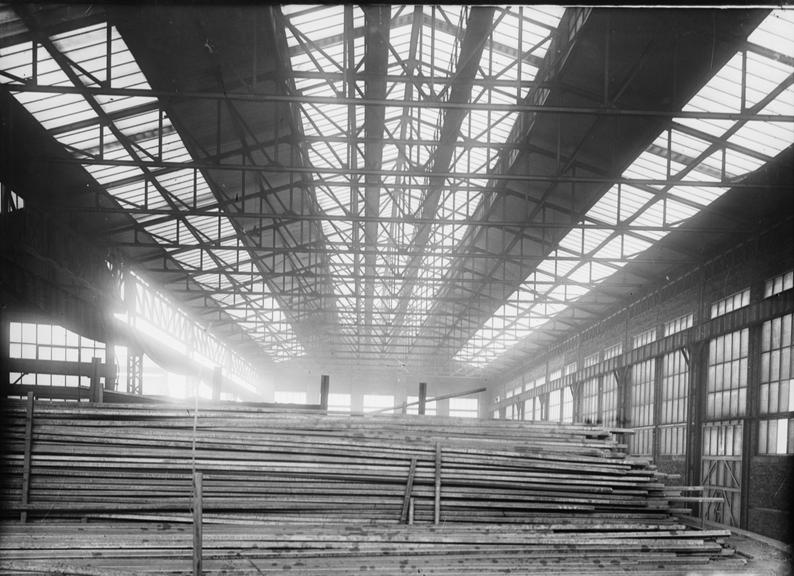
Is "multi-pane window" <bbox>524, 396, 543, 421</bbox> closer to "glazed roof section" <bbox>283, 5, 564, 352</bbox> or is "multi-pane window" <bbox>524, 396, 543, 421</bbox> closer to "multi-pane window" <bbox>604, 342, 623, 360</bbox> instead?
"multi-pane window" <bbox>604, 342, 623, 360</bbox>

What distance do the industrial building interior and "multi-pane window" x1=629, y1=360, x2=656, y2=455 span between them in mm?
143

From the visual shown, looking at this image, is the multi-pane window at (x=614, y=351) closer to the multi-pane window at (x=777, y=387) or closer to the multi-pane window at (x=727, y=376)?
the multi-pane window at (x=727, y=376)

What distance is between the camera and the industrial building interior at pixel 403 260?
8812 mm

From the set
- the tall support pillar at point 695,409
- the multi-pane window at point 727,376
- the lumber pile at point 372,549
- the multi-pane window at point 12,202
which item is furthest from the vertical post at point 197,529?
the tall support pillar at point 695,409

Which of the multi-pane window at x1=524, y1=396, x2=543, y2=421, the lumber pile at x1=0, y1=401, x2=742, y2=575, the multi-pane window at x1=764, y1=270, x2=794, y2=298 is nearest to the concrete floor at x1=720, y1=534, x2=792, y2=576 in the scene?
the lumber pile at x1=0, y1=401, x2=742, y2=575

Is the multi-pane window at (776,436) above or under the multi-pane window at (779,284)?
under

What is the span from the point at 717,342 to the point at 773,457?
4.55 m

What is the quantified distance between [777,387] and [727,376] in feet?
9.60

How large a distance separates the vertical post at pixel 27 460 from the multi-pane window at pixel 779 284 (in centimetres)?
1514

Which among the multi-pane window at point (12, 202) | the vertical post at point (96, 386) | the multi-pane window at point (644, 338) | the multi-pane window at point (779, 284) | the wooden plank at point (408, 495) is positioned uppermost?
the multi-pane window at point (12, 202)

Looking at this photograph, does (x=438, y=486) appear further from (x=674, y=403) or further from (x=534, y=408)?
(x=534, y=408)

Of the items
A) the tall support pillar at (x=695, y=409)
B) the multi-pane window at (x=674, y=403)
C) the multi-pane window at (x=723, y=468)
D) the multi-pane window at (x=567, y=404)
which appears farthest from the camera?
the multi-pane window at (x=567, y=404)

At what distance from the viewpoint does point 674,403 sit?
78.2ft

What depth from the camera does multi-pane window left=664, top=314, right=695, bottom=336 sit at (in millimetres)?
23513
